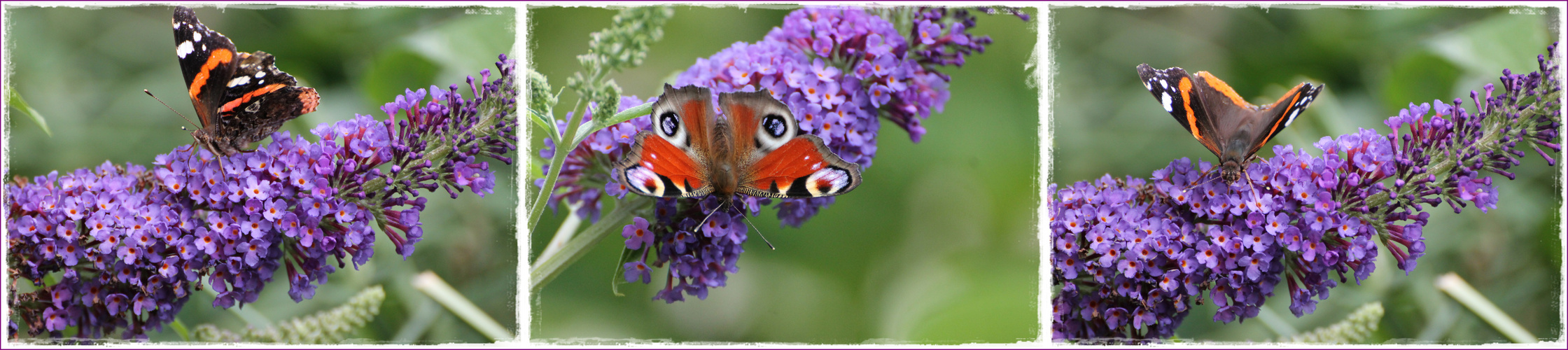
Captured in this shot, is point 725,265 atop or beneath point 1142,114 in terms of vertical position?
beneath

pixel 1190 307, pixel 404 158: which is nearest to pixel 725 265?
pixel 404 158

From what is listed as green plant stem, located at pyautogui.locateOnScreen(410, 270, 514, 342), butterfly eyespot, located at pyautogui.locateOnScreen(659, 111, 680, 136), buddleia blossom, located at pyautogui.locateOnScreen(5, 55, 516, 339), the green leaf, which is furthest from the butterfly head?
the green leaf

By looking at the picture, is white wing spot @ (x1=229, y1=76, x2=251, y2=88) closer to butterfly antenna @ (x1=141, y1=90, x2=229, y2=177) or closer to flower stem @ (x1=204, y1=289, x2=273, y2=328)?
butterfly antenna @ (x1=141, y1=90, x2=229, y2=177)

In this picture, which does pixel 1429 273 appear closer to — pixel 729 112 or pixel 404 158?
pixel 729 112

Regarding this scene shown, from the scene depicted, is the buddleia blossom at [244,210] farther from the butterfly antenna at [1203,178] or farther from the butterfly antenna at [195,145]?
the butterfly antenna at [1203,178]

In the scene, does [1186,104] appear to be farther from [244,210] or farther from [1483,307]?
[244,210]

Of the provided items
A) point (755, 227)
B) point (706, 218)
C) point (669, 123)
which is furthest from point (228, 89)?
point (755, 227)
